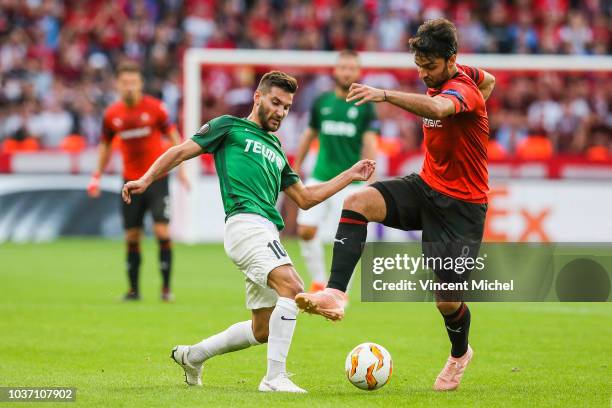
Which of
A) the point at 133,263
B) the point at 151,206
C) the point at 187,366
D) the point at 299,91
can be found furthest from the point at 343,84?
the point at 299,91

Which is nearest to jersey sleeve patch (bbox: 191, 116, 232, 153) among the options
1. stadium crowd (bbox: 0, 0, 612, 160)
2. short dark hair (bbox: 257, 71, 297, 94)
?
short dark hair (bbox: 257, 71, 297, 94)

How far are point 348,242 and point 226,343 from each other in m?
1.02

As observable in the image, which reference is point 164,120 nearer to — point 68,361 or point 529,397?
point 68,361

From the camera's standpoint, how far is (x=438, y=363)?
28.5 ft

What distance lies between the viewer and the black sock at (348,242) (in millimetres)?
7078

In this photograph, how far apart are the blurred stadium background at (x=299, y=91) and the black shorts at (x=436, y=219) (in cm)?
1180

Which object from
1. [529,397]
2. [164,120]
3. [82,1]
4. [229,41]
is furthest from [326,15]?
[529,397]

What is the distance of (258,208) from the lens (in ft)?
23.2

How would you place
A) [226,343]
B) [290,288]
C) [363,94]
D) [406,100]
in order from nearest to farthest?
[363,94], [406,100], [290,288], [226,343]

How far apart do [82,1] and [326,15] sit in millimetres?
5713

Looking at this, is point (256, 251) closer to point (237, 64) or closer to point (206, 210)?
point (206, 210)

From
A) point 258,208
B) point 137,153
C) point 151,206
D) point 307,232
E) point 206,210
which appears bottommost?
point 206,210

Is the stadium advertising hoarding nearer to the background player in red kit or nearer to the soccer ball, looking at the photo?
the background player in red kit

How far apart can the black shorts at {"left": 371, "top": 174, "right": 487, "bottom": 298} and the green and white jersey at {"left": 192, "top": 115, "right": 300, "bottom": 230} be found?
Answer: 0.75 metres
